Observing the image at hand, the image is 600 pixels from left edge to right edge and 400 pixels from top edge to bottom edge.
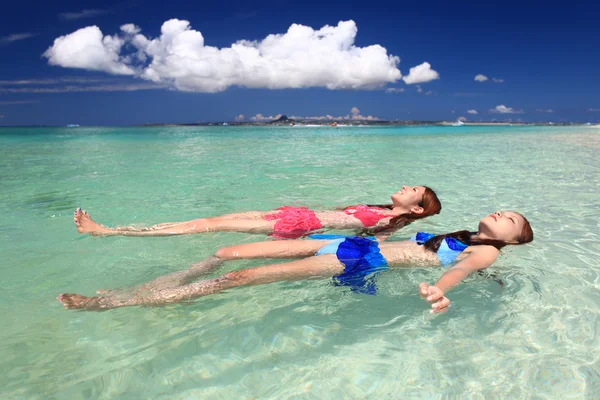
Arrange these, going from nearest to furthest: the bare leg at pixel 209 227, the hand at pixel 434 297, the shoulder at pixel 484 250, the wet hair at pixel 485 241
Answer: the hand at pixel 434 297
the shoulder at pixel 484 250
the wet hair at pixel 485 241
the bare leg at pixel 209 227

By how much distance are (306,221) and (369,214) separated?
877 millimetres

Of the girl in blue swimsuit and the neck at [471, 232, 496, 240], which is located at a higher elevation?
the neck at [471, 232, 496, 240]

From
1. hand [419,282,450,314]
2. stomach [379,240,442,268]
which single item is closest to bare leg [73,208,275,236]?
stomach [379,240,442,268]

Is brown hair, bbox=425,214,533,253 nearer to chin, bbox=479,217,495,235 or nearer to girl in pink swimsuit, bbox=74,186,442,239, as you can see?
chin, bbox=479,217,495,235

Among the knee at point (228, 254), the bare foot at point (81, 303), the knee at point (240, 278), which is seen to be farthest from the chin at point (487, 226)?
the bare foot at point (81, 303)

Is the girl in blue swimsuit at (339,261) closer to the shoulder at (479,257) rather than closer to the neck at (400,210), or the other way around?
the shoulder at (479,257)

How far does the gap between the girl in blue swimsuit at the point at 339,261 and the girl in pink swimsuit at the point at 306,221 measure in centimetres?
84

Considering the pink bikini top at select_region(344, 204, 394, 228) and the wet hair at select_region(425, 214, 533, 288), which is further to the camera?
the pink bikini top at select_region(344, 204, 394, 228)

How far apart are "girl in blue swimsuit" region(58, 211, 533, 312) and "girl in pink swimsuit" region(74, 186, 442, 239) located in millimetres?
841

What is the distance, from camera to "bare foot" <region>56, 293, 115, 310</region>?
3.12 meters

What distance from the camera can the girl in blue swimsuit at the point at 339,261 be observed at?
3.22 metres

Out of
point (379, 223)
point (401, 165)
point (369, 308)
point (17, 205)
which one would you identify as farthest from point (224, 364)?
point (401, 165)

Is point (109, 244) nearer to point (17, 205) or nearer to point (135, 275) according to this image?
point (135, 275)

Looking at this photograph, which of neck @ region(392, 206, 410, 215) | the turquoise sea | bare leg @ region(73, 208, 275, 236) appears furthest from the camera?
neck @ region(392, 206, 410, 215)
